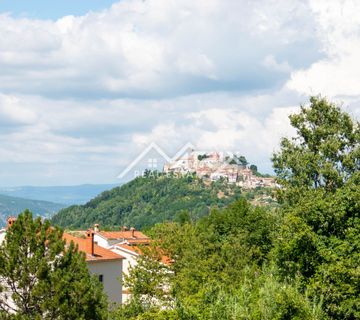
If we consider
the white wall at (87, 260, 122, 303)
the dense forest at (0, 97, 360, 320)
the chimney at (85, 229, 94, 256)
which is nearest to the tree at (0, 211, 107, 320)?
the dense forest at (0, 97, 360, 320)

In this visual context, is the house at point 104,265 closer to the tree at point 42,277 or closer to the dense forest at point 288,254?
the dense forest at point 288,254

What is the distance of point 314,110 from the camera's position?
4300 cm

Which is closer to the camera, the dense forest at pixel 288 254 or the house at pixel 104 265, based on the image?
the dense forest at pixel 288 254

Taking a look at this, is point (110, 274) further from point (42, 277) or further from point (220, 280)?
point (42, 277)

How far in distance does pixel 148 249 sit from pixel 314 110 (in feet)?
48.9

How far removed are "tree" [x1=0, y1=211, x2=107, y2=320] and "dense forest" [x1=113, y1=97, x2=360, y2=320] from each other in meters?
2.61

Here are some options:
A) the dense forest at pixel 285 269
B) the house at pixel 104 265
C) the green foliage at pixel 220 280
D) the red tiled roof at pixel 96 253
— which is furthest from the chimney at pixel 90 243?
the dense forest at pixel 285 269

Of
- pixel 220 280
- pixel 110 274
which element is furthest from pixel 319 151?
pixel 110 274

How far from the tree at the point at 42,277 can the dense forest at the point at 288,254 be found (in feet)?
8.56

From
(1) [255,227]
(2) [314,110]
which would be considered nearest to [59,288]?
(2) [314,110]

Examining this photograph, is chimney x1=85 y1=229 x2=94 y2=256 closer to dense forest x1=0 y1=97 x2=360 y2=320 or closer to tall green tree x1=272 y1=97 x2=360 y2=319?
dense forest x1=0 y1=97 x2=360 y2=320

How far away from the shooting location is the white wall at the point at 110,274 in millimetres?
55125

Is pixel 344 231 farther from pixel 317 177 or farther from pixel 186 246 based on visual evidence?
pixel 186 246

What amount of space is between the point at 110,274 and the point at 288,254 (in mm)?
27803
